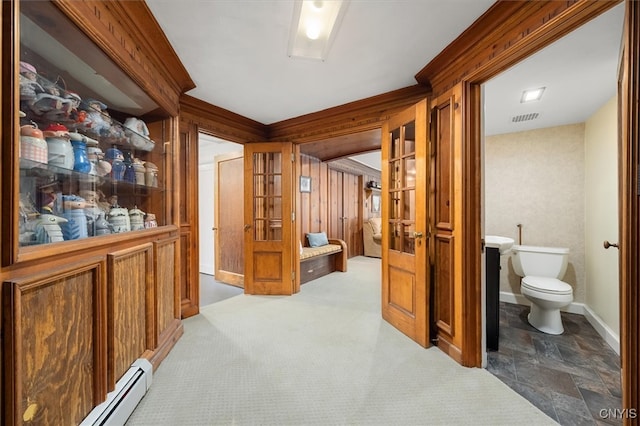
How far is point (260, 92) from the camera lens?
262 cm

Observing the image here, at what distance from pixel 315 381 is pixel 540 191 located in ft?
11.3

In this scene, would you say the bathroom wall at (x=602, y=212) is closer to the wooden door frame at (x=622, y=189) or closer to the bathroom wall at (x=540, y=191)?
the bathroom wall at (x=540, y=191)

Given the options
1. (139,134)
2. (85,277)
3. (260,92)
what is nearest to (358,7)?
(260,92)

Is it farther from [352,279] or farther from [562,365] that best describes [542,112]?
[352,279]

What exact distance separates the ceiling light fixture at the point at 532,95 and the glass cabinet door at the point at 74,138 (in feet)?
10.6

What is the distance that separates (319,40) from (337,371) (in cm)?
237

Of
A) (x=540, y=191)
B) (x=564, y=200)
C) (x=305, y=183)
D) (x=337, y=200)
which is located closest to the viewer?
(x=564, y=200)

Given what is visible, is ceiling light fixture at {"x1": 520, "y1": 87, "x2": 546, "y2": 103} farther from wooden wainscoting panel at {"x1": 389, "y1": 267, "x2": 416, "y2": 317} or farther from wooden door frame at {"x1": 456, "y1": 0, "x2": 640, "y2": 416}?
wooden wainscoting panel at {"x1": 389, "y1": 267, "x2": 416, "y2": 317}

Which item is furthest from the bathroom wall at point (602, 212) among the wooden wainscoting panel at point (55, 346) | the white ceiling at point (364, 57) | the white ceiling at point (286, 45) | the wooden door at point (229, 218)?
the wooden door at point (229, 218)

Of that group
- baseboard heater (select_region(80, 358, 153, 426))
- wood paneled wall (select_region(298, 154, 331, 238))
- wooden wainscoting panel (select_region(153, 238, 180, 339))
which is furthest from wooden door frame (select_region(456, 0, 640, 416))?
wood paneled wall (select_region(298, 154, 331, 238))

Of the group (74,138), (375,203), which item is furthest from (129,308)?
(375,203)

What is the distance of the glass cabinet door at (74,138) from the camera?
1095 millimetres

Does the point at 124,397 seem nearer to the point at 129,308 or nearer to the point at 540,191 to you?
the point at 129,308

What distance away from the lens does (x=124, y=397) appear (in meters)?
1.39
